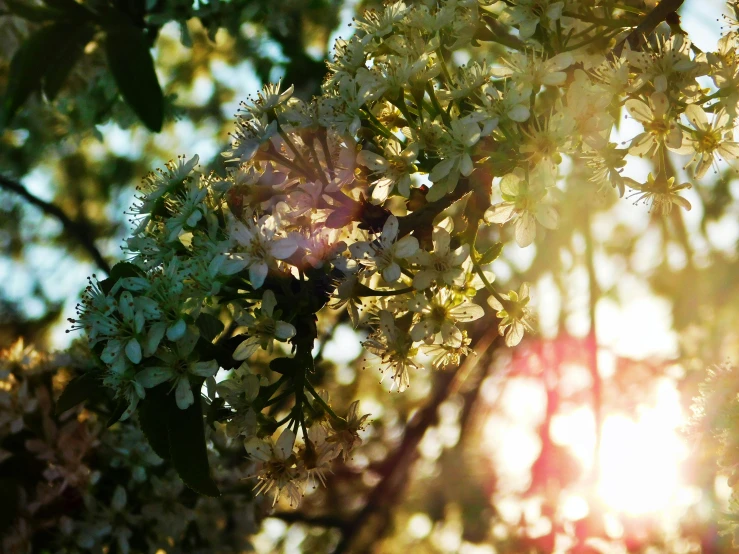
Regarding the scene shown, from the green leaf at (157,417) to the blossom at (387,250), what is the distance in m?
0.41

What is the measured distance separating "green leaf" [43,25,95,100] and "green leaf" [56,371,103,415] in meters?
1.26

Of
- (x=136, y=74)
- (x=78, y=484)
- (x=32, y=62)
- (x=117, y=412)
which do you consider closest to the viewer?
(x=117, y=412)

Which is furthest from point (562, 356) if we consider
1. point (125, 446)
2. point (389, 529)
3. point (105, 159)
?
point (105, 159)

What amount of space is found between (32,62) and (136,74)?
0.38 metres

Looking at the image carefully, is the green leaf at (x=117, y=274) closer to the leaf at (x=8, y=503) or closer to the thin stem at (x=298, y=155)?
the thin stem at (x=298, y=155)

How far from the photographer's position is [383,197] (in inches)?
57.8

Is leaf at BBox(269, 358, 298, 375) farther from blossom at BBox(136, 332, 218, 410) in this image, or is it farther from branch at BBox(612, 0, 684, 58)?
branch at BBox(612, 0, 684, 58)

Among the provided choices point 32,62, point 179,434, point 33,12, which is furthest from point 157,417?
point 33,12

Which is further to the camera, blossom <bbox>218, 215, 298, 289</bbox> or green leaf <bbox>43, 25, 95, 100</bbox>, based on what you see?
green leaf <bbox>43, 25, 95, 100</bbox>

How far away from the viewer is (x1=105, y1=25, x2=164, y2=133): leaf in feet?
7.31

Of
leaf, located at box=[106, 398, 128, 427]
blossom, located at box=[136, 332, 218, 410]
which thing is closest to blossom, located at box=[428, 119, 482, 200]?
blossom, located at box=[136, 332, 218, 410]

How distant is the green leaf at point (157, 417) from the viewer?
1.41 metres

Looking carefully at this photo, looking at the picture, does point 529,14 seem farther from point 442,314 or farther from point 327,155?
point 442,314

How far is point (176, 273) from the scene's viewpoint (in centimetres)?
139
